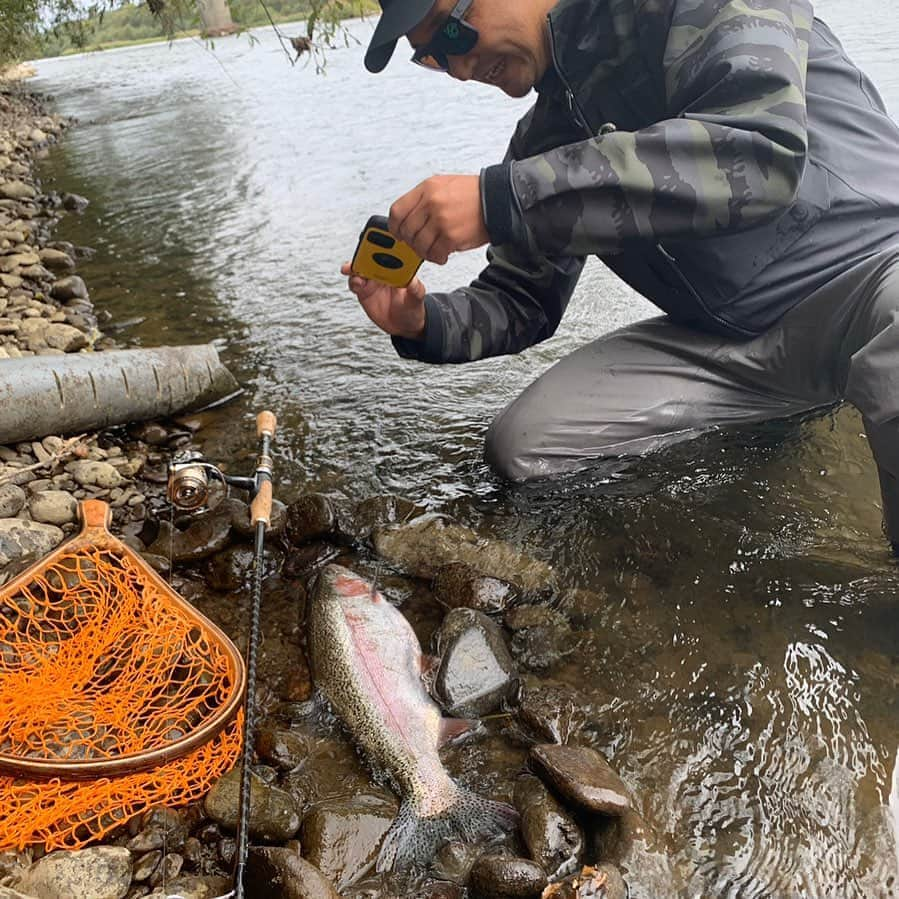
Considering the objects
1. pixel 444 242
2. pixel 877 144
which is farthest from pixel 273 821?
pixel 877 144

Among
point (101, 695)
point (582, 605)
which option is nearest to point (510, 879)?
point (582, 605)

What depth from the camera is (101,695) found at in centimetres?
280

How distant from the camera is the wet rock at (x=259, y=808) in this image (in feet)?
7.88

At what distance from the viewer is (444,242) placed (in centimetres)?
268

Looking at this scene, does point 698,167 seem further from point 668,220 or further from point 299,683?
point 299,683

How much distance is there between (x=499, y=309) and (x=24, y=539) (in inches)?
91.6

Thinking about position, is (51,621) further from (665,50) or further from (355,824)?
(665,50)

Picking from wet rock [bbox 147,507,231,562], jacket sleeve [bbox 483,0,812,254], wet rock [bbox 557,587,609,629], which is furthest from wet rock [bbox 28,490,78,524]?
jacket sleeve [bbox 483,0,812,254]

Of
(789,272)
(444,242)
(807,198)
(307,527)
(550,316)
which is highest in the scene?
(444,242)

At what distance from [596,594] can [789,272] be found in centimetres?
148

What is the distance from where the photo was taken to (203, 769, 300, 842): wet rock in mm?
2400

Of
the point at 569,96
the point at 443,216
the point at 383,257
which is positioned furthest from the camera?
the point at 569,96

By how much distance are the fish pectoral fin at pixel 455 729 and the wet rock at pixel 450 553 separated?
694mm

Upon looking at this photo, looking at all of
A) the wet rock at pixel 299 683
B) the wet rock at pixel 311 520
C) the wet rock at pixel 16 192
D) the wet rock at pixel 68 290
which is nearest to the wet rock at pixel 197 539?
the wet rock at pixel 311 520
